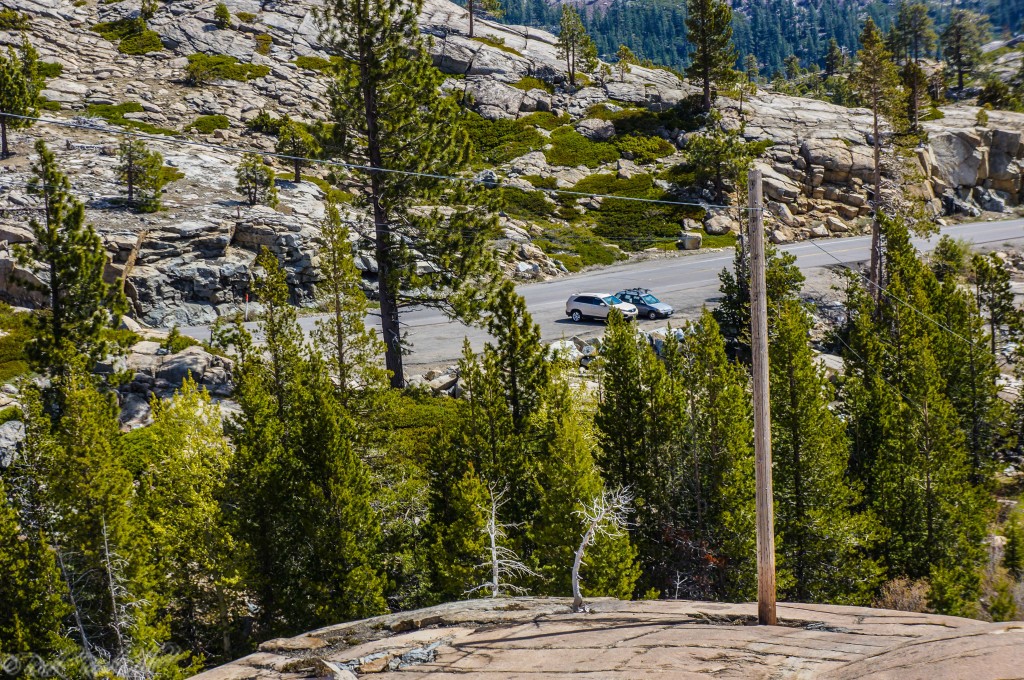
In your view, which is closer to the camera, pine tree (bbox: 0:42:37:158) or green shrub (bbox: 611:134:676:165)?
pine tree (bbox: 0:42:37:158)

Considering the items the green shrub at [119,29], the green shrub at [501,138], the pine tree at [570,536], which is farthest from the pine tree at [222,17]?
the pine tree at [570,536]

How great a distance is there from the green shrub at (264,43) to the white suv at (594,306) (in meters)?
66.6

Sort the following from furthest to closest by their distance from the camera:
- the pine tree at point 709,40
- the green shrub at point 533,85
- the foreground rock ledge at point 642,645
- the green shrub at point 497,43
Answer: the green shrub at point 497,43, the green shrub at point 533,85, the pine tree at point 709,40, the foreground rock ledge at point 642,645

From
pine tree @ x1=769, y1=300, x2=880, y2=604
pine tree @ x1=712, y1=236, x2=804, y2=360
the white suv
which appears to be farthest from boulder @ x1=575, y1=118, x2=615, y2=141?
pine tree @ x1=769, y1=300, x2=880, y2=604

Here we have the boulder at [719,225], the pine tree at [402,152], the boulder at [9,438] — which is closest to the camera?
the boulder at [9,438]

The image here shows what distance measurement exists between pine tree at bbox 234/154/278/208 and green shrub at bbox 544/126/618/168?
32.1m

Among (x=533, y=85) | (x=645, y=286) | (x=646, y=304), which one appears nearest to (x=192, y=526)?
(x=646, y=304)

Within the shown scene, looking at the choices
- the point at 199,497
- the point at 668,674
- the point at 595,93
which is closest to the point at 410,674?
the point at 668,674

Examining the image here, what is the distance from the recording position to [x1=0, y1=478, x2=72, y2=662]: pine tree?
66.3 ft

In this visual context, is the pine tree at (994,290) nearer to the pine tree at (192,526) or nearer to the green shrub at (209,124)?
the pine tree at (192,526)

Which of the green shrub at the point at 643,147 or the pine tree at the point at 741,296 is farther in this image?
the green shrub at the point at 643,147

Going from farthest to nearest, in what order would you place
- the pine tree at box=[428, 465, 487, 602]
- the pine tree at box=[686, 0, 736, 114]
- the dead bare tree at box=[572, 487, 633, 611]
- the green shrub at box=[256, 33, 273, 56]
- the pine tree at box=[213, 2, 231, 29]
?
1. the pine tree at box=[213, 2, 231, 29]
2. the green shrub at box=[256, 33, 273, 56]
3. the pine tree at box=[686, 0, 736, 114]
4. the pine tree at box=[428, 465, 487, 602]
5. the dead bare tree at box=[572, 487, 633, 611]

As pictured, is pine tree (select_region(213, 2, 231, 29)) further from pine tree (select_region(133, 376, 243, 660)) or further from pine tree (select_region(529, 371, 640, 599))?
pine tree (select_region(529, 371, 640, 599))

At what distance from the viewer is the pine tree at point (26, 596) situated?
2022 centimetres
